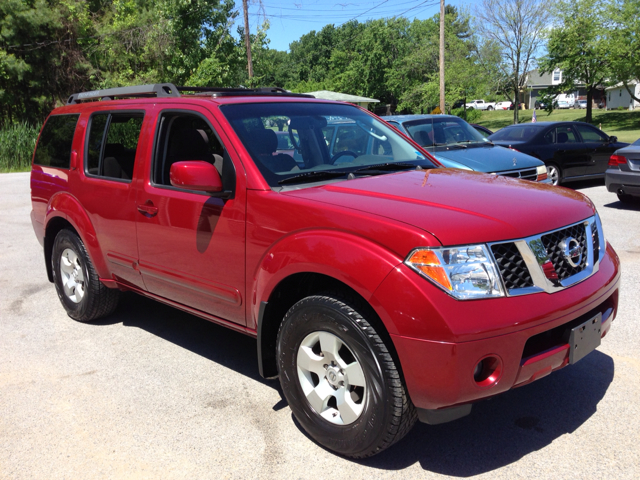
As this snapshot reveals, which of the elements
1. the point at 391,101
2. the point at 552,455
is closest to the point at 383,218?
the point at 552,455

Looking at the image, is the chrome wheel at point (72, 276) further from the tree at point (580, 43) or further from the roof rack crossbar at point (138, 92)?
the tree at point (580, 43)

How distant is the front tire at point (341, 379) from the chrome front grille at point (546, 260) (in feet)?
2.21

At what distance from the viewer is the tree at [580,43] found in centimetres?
3500

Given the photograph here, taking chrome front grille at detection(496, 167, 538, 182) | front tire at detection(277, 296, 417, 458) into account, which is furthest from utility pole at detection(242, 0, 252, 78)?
front tire at detection(277, 296, 417, 458)

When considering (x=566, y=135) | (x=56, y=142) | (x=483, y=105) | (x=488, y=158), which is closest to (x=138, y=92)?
(x=56, y=142)

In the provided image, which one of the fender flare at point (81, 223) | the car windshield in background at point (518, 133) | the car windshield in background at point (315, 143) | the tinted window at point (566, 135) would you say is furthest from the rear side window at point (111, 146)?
the tinted window at point (566, 135)

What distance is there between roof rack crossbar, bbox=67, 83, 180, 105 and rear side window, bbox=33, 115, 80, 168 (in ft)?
0.78

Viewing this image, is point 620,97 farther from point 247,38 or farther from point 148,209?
point 148,209

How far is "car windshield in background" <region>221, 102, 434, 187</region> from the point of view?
3.56 meters

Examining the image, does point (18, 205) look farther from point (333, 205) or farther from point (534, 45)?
point (534, 45)

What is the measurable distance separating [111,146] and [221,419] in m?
2.49

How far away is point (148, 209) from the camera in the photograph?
407cm

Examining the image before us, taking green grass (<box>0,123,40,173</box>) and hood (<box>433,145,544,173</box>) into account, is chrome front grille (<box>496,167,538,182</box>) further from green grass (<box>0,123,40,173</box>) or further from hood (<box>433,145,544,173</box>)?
green grass (<box>0,123,40,173</box>)

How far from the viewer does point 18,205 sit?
43.4 feet
